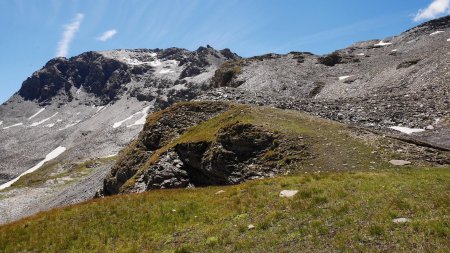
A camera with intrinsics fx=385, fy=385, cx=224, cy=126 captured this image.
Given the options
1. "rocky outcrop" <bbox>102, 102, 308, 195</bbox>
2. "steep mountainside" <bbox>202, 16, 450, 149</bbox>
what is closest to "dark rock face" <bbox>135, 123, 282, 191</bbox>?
"rocky outcrop" <bbox>102, 102, 308, 195</bbox>

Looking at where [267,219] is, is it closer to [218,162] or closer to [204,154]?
[218,162]

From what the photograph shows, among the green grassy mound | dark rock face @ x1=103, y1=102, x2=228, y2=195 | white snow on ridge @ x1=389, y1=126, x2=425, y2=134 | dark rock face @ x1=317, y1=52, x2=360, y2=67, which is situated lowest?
white snow on ridge @ x1=389, y1=126, x2=425, y2=134

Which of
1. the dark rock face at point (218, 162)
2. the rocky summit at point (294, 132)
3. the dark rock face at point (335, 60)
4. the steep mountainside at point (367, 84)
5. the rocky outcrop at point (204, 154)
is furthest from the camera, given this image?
the dark rock face at point (335, 60)

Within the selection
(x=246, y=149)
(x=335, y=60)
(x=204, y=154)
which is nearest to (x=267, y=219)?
(x=246, y=149)

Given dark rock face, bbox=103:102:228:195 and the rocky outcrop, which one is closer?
the rocky outcrop

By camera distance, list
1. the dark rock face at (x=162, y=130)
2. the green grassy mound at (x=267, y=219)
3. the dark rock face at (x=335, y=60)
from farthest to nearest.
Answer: the dark rock face at (x=335, y=60) < the dark rock face at (x=162, y=130) < the green grassy mound at (x=267, y=219)

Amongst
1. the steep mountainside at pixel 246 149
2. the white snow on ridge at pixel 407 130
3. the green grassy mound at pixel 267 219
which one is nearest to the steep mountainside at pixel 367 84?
the white snow on ridge at pixel 407 130

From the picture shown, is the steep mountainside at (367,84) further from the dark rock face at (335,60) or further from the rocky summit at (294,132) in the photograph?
the rocky summit at (294,132)

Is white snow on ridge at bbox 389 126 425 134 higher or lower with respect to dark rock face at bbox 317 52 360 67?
lower

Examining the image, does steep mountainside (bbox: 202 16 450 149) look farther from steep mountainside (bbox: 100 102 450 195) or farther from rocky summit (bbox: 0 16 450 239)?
steep mountainside (bbox: 100 102 450 195)

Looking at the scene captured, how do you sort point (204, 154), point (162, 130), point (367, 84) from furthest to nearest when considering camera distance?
point (367, 84)
point (162, 130)
point (204, 154)

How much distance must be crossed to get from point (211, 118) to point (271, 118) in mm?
9402

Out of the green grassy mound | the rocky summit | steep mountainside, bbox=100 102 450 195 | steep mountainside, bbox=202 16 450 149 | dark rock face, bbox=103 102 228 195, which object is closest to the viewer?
the green grassy mound

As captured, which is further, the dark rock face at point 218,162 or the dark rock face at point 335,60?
the dark rock face at point 335,60
